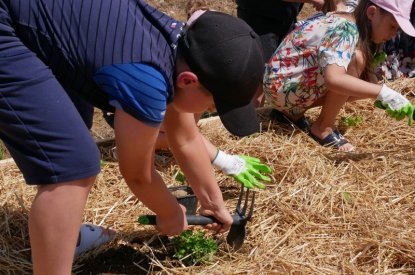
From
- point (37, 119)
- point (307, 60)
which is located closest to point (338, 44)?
point (307, 60)

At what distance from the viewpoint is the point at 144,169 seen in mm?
1767

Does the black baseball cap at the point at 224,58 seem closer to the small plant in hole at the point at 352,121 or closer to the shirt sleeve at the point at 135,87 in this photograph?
the shirt sleeve at the point at 135,87

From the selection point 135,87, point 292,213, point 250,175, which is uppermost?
point 135,87

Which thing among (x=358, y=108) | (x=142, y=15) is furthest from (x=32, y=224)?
(x=358, y=108)

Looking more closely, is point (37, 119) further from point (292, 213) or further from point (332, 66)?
point (332, 66)

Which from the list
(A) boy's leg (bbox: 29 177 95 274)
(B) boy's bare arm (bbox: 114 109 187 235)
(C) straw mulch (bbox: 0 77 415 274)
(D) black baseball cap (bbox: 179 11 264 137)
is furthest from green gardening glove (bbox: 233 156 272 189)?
(A) boy's leg (bbox: 29 177 95 274)

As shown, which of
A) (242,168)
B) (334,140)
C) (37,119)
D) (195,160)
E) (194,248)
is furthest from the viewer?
(334,140)

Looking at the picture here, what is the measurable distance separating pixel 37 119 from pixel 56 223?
0.28 m

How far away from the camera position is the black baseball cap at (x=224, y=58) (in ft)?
5.10

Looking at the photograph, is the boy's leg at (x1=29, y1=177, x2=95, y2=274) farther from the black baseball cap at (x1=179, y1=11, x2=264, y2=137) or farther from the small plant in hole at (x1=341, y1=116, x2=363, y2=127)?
the small plant in hole at (x1=341, y1=116, x2=363, y2=127)

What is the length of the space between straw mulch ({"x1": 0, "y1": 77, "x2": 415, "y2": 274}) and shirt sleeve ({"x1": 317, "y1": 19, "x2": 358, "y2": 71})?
486 mm

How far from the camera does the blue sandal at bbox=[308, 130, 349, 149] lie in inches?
132

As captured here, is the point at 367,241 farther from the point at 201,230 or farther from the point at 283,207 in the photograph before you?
the point at 201,230

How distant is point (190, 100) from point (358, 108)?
7.99ft
